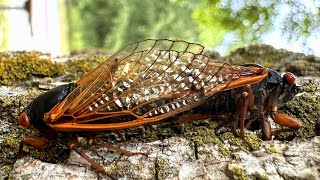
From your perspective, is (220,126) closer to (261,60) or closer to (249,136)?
(249,136)

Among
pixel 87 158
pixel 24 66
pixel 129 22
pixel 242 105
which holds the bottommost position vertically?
pixel 87 158

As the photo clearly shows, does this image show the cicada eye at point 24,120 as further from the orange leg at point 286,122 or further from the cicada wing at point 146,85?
the orange leg at point 286,122

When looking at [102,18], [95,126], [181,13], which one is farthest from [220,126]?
[102,18]

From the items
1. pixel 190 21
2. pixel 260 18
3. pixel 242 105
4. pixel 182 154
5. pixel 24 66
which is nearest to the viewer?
pixel 182 154

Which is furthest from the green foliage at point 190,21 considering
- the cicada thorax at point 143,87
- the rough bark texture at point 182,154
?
the cicada thorax at point 143,87

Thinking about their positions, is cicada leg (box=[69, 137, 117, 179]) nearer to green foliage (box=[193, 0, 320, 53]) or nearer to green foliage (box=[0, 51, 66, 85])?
green foliage (box=[0, 51, 66, 85])

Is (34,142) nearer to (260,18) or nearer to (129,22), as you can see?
(260,18)

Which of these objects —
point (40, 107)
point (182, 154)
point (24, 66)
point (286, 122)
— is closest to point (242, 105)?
point (286, 122)
